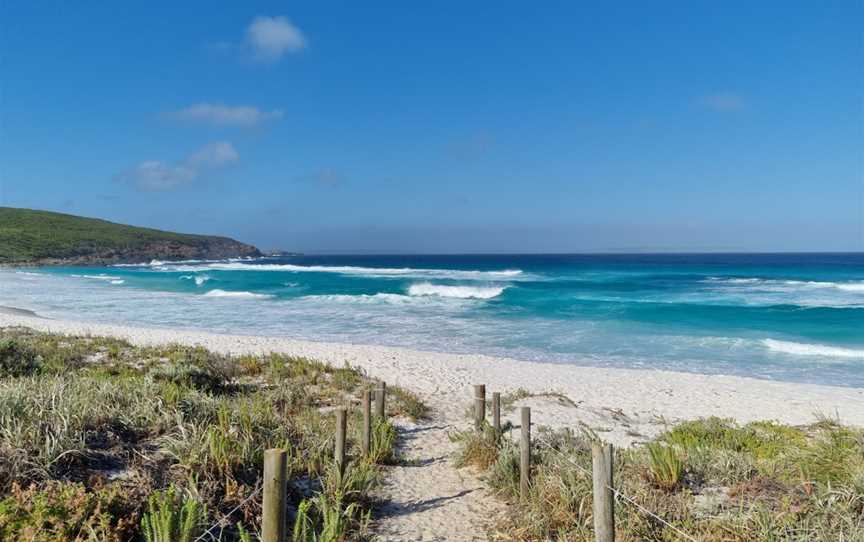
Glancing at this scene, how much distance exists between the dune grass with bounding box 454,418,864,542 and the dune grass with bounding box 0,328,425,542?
1.56 meters

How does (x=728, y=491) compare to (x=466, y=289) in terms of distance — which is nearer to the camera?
(x=728, y=491)

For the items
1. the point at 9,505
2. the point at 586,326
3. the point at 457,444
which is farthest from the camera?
the point at 586,326

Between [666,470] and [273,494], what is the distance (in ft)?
13.2

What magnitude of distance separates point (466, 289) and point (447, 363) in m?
27.1

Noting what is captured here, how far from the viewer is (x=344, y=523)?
4.64 m

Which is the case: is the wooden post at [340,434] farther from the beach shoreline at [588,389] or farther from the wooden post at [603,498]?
the beach shoreline at [588,389]

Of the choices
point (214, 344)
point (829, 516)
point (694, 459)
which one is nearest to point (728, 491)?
point (694, 459)

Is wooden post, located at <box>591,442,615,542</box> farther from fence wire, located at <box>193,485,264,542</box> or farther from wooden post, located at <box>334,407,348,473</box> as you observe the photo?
wooden post, located at <box>334,407,348,473</box>

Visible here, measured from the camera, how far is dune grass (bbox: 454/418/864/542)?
409cm

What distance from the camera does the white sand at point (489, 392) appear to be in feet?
17.9

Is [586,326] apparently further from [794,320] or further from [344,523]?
[344,523]

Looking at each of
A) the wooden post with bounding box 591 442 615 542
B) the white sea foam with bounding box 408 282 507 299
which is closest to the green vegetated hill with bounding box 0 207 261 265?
the white sea foam with bounding box 408 282 507 299

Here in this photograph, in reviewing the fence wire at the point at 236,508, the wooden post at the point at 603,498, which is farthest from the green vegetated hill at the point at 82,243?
the wooden post at the point at 603,498

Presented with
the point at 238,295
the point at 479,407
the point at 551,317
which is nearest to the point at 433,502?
the point at 479,407
